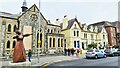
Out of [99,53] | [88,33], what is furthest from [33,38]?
[88,33]

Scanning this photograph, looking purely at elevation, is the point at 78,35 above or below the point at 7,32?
above

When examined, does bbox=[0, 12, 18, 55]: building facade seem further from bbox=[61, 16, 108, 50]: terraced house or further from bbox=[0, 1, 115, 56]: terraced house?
bbox=[61, 16, 108, 50]: terraced house

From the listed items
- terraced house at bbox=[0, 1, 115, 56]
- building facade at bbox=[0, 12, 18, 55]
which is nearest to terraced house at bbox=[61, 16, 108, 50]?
terraced house at bbox=[0, 1, 115, 56]

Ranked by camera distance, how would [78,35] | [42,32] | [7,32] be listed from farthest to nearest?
[78,35] < [42,32] < [7,32]

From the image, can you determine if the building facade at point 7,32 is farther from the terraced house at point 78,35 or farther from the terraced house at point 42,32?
the terraced house at point 78,35

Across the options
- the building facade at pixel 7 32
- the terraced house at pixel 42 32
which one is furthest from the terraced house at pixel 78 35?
the building facade at pixel 7 32

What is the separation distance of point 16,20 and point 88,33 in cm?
2514

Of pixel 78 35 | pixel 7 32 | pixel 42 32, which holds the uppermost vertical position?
pixel 42 32

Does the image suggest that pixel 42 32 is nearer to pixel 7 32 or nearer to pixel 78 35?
pixel 7 32

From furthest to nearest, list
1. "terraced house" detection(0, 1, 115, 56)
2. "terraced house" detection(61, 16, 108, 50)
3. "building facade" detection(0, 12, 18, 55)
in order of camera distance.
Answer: "terraced house" detection(61, 16, 108, 50)
"terraced house" detection(0, 1, 115, 56)
"building facade" detection(0, 12, 18, 55)

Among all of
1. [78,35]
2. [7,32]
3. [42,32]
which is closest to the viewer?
[7,32]

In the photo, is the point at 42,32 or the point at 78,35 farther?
the point at 78,35

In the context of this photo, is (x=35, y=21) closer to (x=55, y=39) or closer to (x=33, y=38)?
(x=33, y=38)

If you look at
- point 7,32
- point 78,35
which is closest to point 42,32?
point 7,32
